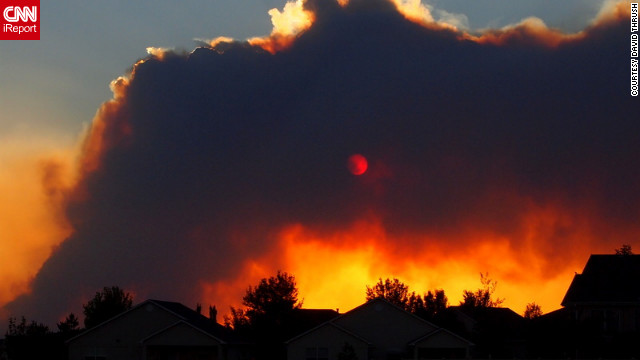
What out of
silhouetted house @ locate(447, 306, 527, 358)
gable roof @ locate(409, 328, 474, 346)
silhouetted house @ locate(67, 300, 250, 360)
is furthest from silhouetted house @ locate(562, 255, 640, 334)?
silhouetted house @ locate(67, 300, 250, 360)

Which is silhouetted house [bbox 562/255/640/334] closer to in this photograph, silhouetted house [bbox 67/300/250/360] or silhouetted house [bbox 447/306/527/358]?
silhouetted house [bbox 447/306/527/358]

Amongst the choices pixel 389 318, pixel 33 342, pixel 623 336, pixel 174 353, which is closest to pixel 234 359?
pixel 174 353

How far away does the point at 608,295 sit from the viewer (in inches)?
3059

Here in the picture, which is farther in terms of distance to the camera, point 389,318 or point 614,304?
point 614,304

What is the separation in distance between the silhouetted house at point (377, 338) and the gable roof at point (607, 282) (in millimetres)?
14642

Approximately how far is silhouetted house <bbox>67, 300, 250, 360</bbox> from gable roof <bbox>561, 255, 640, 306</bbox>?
91.2 ft

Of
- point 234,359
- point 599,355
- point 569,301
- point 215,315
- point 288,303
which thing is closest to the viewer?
point 599,355

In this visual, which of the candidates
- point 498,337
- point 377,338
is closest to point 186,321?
point 377,338

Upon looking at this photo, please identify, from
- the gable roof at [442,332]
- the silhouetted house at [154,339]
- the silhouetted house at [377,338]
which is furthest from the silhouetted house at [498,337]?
the silhouetted house at [154,339]

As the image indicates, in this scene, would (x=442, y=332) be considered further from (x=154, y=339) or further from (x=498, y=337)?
(x=154, y=339)

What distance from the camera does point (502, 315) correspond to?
87.7 metres

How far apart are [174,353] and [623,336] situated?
34265 mm

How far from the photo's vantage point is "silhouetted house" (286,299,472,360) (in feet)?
228

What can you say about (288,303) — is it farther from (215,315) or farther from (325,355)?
(325,355)
